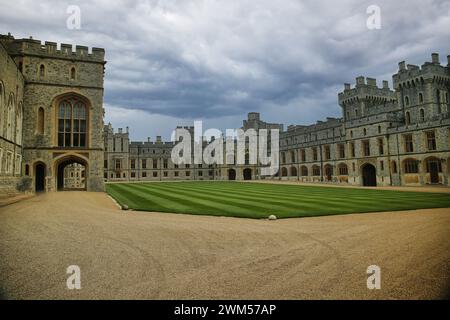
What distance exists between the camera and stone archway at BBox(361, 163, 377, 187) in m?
36.1

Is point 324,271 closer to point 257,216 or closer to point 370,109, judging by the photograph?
point 257,216

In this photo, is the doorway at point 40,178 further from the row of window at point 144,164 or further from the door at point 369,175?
the row of window at point 144,164

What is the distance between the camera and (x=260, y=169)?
62.7m

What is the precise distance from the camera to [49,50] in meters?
23.8

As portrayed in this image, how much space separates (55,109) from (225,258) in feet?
79.4

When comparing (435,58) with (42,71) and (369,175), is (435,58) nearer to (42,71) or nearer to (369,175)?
(369,175)

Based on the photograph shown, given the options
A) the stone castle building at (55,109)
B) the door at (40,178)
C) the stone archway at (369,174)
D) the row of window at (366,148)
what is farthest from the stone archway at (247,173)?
the door at (40,178)

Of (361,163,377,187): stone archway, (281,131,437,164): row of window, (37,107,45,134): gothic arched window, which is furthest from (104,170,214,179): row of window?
(37,107,45,134): gothic arched window

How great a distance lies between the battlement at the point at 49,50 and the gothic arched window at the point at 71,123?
3586mm

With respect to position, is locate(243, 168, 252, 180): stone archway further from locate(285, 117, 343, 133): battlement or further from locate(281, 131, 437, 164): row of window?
locate(285, 117, 343, 133): battlement

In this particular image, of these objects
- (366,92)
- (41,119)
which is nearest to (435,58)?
(366,92)
